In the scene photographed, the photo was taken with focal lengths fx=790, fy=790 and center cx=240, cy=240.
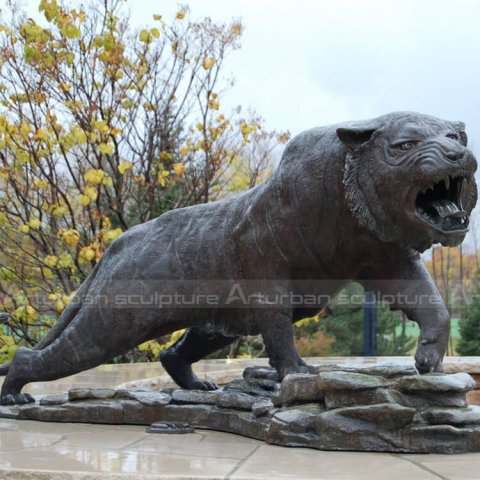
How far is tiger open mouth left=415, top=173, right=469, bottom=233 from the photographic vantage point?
3.29 metres

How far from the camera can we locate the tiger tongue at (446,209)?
129 inches

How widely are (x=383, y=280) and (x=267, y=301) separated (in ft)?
1.82

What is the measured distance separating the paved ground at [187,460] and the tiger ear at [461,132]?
1.36 metres

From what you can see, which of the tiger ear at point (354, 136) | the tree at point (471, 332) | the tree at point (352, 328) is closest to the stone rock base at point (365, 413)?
the tiger ear at point (354, 136)

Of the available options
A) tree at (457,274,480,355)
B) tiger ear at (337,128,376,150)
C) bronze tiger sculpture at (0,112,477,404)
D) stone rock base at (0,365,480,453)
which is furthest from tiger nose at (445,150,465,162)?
tree at (457,274,480,355)

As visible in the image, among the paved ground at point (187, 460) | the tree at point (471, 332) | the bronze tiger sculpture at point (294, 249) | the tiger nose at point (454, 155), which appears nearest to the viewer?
the paved ground at point (187, 460)

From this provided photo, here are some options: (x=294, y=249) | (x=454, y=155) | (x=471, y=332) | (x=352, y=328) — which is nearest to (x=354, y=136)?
(x=454, y=155)

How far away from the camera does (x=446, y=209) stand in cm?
333

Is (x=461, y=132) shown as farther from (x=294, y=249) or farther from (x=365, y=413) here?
(x=365, y=413)

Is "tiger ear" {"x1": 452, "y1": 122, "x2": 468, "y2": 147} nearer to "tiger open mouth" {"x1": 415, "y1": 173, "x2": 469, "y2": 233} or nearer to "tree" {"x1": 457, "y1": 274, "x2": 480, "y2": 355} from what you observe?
"tiger open mouth" {"x1": 415, "y1": 173, "x2": 469, "y2": 233}

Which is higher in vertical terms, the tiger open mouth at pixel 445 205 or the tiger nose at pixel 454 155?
the tiger nose at pixel 454 155

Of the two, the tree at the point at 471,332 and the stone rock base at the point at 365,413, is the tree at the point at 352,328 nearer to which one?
the tree at the point at 471,332

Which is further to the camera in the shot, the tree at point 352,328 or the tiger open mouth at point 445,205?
the tree at point 352,328

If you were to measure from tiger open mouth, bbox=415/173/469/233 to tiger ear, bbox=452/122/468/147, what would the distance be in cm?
27
